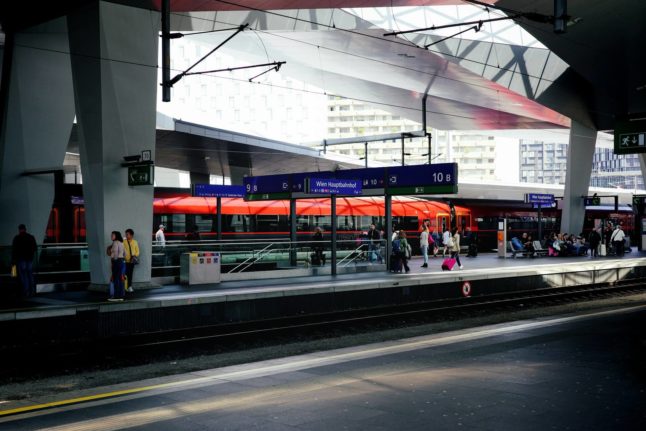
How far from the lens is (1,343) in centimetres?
1301

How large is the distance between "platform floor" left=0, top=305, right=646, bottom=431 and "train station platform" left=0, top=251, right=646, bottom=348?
16.2 ft

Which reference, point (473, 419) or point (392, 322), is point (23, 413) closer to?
point (473, 419)

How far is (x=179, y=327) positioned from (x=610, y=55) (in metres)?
19.7

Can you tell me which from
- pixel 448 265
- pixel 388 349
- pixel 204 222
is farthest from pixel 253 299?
pixel 204 222

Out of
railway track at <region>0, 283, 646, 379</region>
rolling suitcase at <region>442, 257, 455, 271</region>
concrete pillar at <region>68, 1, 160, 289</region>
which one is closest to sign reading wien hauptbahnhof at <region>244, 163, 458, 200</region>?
rolling suitcase at <region>442, 257, 455, 271</region>

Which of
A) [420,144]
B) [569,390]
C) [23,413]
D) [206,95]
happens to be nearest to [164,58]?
[23,413]

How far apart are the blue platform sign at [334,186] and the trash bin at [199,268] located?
365cm

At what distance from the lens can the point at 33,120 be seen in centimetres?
2053

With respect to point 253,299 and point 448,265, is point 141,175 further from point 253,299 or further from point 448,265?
point 448,265

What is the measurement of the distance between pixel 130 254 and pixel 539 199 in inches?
869

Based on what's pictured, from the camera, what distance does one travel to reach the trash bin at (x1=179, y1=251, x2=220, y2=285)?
1972 cm

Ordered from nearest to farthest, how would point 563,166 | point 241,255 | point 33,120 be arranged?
point 33,120 < point 241,255 < point 563,166

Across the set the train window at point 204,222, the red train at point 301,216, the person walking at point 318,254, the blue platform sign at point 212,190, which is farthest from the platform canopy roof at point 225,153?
the person walking at point 318,254

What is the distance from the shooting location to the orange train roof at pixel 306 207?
32031mm
